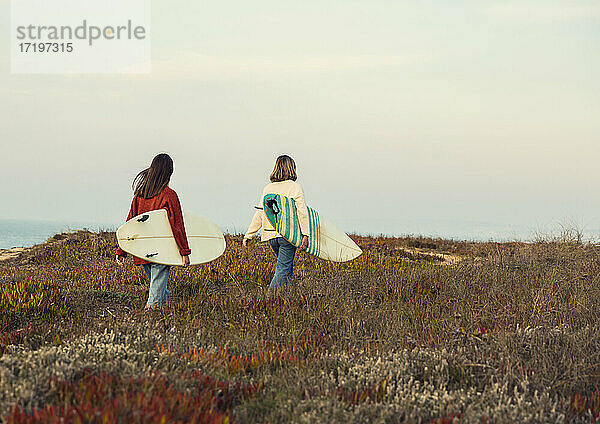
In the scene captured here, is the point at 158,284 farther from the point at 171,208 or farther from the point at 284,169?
the point at 284,169

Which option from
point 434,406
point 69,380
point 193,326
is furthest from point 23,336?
point 434,406

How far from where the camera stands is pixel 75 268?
12.7 m

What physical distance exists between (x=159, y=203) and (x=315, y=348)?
10.5 ft

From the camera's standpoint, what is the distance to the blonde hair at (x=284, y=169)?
28.3ft

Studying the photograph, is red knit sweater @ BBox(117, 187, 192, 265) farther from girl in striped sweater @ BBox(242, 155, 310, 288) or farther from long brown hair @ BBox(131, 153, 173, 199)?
girl in striped sweater @ BBox(242, 155, 310, 288)

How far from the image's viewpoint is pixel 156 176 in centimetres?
741

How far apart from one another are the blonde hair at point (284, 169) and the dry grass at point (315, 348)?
5.95ft

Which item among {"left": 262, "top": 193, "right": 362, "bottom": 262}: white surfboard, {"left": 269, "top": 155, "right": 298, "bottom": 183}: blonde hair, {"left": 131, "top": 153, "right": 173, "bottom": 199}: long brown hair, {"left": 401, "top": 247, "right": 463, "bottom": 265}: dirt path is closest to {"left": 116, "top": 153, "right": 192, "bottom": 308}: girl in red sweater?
{"left": 131, "top": 153, "right": 173, "bottom": 199}: long brown hair

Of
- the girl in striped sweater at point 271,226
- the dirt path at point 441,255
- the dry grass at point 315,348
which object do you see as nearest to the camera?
the dry grass at point 315,348

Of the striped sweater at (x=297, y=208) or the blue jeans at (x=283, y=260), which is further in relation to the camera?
the blue jeans at (x=283, y=260)

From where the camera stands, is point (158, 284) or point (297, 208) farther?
point (297, 208)

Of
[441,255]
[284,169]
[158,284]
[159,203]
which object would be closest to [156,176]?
[159,203]

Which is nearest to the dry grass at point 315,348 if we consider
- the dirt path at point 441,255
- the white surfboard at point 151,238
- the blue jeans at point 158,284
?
the blue jeans at point 158,284

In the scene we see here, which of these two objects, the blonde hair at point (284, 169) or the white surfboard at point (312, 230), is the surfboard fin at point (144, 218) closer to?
the white surfboard at point (312, 230)
